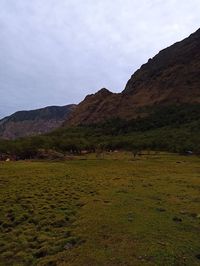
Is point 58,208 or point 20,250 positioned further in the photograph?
point 58,208

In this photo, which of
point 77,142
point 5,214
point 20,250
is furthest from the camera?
point 77,142

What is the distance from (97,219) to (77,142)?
12855 centimetres

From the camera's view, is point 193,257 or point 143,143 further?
point 143,143

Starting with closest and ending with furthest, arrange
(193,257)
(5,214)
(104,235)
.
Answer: (193,257)
(104,235)
(5,214)

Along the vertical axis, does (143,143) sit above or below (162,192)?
above

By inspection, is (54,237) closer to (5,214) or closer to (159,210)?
(5,214)

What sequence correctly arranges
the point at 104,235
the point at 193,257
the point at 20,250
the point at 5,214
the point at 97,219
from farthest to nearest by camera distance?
the point at 5,214
the point at 97,219
the point at 104,235
the point at 20,250
the point at 193,257

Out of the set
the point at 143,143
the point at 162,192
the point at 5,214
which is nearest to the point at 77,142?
the point at 143,143

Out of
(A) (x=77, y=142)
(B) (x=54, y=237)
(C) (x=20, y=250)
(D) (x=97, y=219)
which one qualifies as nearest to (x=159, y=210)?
(D) (x=97, y=219)

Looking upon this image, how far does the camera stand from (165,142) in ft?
529

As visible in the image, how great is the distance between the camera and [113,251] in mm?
20547

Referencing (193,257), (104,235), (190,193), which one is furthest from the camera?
(190,193)

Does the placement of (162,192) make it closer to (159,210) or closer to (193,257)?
(159,210)

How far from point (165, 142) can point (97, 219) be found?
136 m
